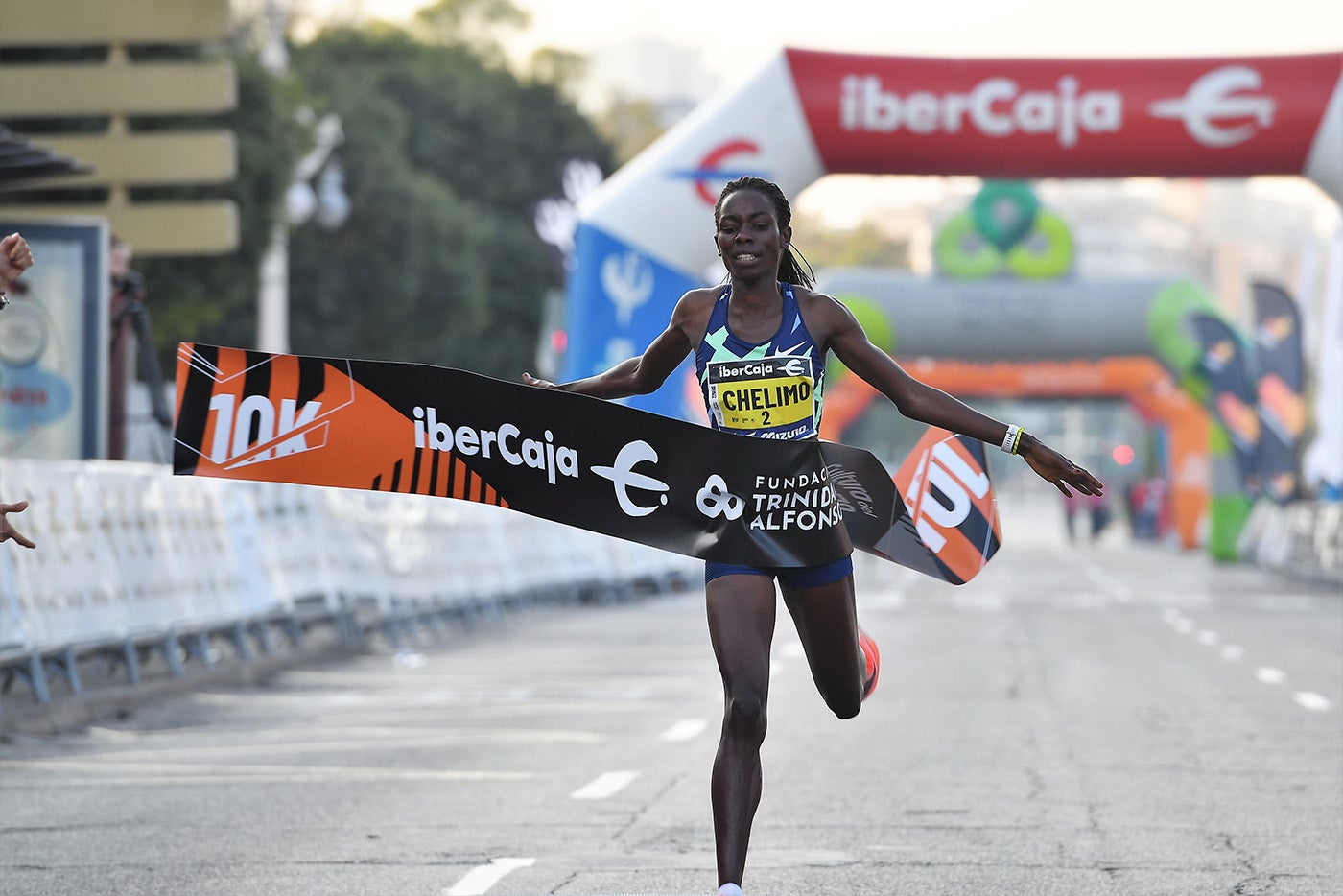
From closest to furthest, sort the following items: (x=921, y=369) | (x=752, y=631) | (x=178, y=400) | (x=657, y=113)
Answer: (x=752, y=631)
(x=178, y=400)
(x=921, y=369)
(x=657, y=113)

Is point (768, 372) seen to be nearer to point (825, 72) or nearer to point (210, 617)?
point (210, 617)

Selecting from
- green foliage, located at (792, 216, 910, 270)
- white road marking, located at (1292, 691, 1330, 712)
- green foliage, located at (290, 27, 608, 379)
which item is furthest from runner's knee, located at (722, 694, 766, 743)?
green foliage, located at (792, 216, 910, 270)

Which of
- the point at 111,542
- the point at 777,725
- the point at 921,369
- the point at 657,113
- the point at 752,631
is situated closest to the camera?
the point at 752,631

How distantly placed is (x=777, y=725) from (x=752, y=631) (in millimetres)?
6760

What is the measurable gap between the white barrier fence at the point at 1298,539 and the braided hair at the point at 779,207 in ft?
97.6

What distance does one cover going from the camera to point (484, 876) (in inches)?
307

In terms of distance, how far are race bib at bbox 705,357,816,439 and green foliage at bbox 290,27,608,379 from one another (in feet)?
152

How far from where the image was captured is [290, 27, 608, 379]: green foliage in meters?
55.0

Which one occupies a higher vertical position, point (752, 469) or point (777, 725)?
point (752, 469)

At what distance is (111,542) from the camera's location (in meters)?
15.1

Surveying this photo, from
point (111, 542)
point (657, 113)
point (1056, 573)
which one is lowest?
point (1056, 573)

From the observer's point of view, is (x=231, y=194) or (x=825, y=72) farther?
(x=231, y=194)

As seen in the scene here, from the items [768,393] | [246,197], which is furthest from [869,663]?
[246,197]

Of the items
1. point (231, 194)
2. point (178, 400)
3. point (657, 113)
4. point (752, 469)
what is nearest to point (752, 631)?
point (752, 469)
